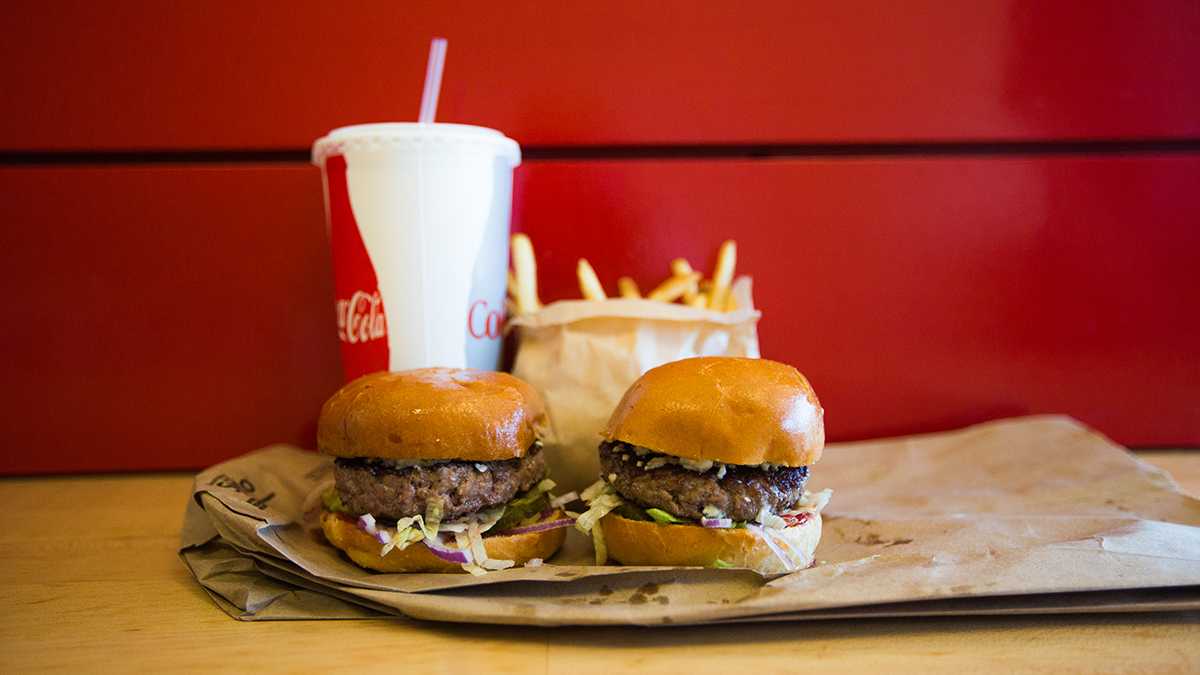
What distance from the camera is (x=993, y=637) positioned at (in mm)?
1436

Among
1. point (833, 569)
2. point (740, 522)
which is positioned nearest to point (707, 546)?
point (740, 522)

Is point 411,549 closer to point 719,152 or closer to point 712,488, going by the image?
point 712,488

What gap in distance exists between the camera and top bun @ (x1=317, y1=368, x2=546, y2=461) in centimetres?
162

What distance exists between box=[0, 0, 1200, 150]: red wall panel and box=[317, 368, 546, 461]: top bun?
3.47 feet

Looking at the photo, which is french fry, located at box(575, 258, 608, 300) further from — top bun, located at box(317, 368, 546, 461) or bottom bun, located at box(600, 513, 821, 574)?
bottom bun, located at box(600, 513, 821, 574)

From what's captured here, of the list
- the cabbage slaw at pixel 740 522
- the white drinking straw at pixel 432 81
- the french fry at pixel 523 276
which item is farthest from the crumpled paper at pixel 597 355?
the white drinking straw at pixel 432 81

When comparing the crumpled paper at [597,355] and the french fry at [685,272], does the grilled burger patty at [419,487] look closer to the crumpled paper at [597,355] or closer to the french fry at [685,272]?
the crumpled paper at [597,355]

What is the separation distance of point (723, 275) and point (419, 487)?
1.12 metres

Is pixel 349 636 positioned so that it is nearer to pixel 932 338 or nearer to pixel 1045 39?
pixel 932 338

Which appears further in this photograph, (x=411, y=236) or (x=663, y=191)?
(x=663, y=191)

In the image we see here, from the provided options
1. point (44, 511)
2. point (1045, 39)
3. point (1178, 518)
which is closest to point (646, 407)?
point (1178, 518)

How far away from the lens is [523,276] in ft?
7.50

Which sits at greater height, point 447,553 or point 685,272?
point 685,272

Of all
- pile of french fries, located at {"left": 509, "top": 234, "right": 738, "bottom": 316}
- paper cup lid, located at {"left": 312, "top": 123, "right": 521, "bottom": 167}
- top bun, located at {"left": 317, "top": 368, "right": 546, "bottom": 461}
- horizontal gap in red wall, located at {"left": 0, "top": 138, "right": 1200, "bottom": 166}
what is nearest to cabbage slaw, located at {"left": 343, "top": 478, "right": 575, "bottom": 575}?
top bun, located at {"left": 317, "top": 368, "right": 546, "bottom": 461}
